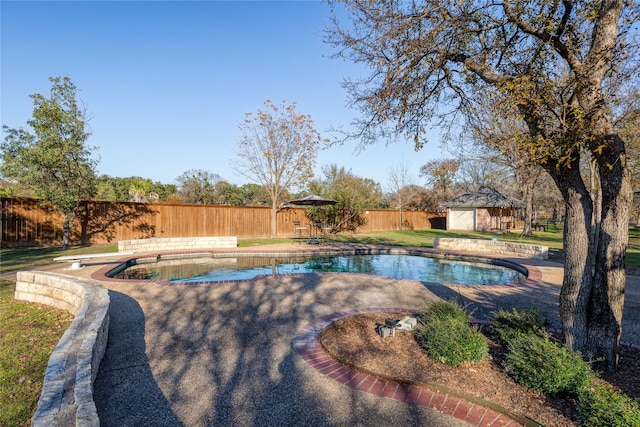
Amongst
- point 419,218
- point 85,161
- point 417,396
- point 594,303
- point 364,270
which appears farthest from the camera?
point 419,218

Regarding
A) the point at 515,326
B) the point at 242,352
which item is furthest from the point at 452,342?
the point at 242,352

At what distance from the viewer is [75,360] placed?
307cm

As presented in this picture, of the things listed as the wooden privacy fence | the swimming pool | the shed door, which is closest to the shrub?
the swimming pool

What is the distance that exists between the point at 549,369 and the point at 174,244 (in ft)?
45.9

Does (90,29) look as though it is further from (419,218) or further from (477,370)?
(419,218)

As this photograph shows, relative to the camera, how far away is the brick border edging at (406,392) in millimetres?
2623

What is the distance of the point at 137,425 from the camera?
101 inches

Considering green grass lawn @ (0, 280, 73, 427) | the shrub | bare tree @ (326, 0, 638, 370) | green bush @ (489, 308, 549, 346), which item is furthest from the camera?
green bush @ (489, 308, 549, 346)

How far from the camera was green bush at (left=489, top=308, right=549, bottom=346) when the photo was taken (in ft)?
12.5

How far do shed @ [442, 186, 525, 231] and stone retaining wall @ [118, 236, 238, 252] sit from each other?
22609 mm

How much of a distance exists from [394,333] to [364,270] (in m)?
6.58

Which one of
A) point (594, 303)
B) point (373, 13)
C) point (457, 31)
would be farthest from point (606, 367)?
point (373, 13)

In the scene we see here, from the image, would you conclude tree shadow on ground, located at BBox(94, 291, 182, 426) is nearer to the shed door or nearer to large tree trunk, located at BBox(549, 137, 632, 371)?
large tree trunk, located at BBox(549, 137, 632, 371)

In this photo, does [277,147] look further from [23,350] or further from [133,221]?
[23,350]
